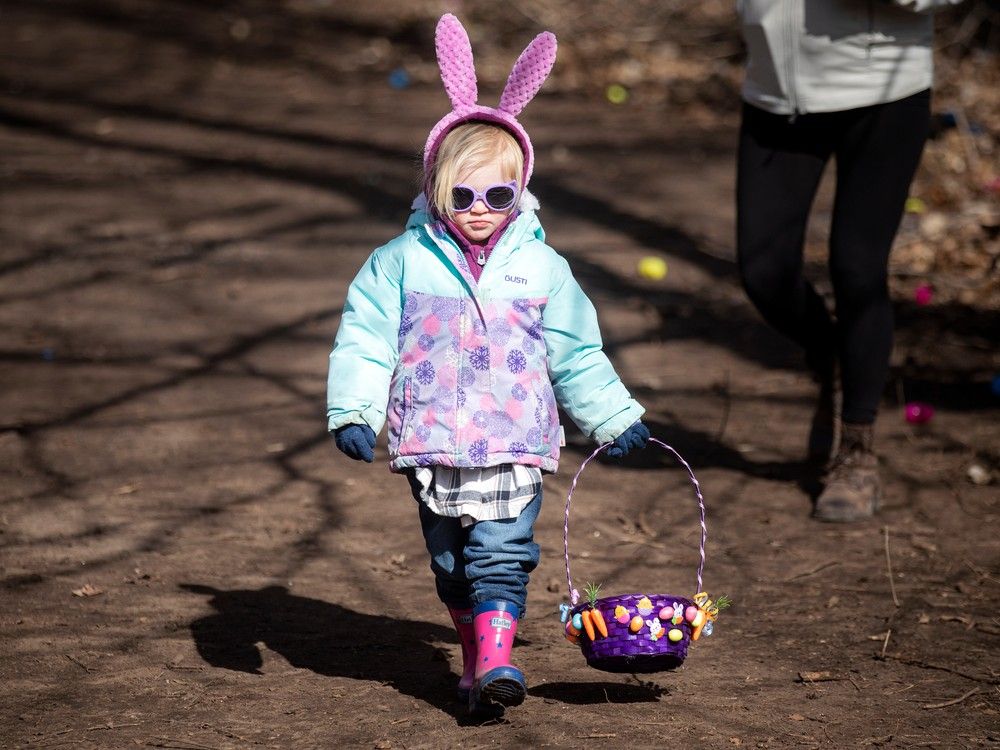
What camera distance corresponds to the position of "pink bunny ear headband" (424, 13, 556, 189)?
3221mm

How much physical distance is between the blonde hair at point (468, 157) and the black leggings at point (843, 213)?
1593mm

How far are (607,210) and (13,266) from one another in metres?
3.44

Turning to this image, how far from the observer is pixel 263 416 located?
5602 millimetres

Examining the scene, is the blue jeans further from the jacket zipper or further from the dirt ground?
the jacket zipper

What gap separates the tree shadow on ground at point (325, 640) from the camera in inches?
139

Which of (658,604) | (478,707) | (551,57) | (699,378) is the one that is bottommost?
(699,378)

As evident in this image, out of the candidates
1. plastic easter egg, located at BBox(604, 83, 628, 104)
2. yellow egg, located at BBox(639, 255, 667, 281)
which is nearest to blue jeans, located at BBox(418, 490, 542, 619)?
yellow egg, located at BBox(639, 255, 667, 281)

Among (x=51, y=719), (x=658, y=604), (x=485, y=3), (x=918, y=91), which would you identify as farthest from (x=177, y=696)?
(x=485, y=3)

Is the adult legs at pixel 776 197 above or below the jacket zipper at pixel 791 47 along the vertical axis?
below

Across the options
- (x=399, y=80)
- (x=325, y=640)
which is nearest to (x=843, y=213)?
(x=325, y=640)

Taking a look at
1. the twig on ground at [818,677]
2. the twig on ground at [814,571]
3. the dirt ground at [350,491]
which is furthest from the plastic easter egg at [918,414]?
the twig on ground at [818,677]

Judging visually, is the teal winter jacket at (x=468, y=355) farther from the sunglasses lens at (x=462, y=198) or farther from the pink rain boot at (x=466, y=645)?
the pink rain boot at (x=466, y=645)

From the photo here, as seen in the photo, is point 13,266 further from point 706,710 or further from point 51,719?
point 706,710

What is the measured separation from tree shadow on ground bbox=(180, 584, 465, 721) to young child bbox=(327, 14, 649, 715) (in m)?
0.38
